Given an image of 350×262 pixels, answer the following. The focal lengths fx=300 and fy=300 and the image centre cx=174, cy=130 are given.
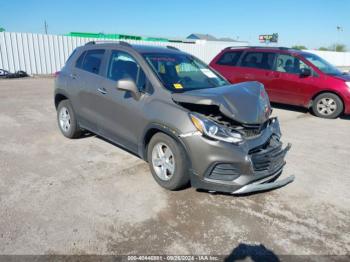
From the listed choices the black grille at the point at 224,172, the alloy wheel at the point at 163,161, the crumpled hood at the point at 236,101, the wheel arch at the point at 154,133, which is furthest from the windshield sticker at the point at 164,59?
the black grille at the point at 224,172

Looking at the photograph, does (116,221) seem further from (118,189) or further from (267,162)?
(267,162)

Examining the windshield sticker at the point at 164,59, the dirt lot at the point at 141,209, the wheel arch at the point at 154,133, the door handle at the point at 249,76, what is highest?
the windshield sticker at the point at 164,59

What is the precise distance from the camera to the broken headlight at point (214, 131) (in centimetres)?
321

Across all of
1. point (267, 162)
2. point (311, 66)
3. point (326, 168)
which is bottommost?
point (326, 168)

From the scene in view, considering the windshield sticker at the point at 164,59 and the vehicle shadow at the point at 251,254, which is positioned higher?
the windshield sticker at the point at 164,59

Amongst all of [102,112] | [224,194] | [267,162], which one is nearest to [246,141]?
[267,162]

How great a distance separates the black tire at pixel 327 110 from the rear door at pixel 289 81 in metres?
0.35

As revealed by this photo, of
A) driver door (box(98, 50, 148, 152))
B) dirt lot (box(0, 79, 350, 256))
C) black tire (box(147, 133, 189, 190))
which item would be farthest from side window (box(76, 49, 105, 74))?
black tire (box(147, 133, 189, 190))

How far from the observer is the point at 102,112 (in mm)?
4539

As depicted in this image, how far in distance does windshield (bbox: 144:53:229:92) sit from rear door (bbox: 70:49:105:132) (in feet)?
3.30

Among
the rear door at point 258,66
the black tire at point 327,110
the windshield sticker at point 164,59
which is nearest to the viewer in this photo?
the windshield sticker at point 164,59

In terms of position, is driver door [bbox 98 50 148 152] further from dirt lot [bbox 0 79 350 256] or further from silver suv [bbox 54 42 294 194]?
dirt lot [bbox 0 79 350 256]

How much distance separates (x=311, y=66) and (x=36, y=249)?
7.92 m

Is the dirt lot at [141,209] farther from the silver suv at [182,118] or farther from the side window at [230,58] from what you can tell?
the side window at [230,58]
